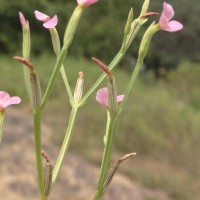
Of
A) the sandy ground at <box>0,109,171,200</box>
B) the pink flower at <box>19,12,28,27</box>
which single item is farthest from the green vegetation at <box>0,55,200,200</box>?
the pink flower at <box>19,12,28,27</box>

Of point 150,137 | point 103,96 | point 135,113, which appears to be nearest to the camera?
point 103,96

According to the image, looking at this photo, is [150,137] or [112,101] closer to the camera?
[112,101]

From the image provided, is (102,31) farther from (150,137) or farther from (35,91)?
(35,91)

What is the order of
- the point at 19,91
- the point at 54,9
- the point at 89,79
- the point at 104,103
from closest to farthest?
the point at 104,103
the point at 19,91
the point at 89,79
the point at 54,9

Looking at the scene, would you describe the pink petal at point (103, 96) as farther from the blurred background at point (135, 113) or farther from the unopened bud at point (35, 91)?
the blurred background at point (135, 113)

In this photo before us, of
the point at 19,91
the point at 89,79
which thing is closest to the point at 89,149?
the point at 19,91

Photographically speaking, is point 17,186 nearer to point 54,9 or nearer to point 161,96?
point 161,96

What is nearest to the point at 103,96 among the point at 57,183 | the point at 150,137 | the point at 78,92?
the point at 78,92

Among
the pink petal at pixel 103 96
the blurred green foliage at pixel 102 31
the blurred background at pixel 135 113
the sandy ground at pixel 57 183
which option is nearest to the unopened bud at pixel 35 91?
the pink petal at pixel 103 96
